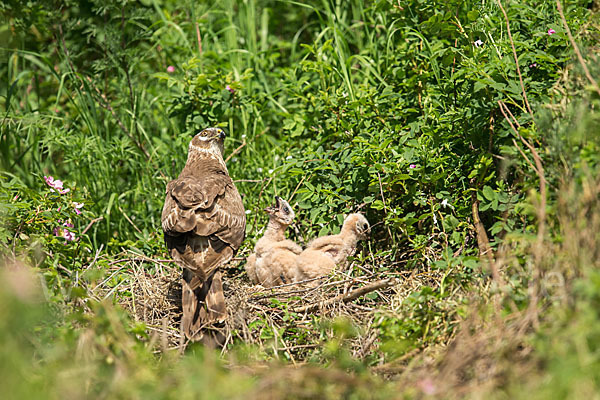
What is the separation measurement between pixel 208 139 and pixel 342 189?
123cm

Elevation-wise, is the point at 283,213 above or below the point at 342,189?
below

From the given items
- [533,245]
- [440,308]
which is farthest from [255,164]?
[533,245]

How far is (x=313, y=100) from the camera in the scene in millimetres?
5258

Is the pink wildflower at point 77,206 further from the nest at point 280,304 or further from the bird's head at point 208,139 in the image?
the bird's head at point 208,139

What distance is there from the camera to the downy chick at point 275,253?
4.64m

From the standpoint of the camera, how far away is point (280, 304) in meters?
4.12

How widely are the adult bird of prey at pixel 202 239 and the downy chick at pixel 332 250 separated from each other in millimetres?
572

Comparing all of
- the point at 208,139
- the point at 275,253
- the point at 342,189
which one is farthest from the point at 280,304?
the point at 208,139

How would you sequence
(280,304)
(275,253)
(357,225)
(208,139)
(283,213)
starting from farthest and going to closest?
1. (208,139)
2. (283,213)
3. (275,253)
4. (357,225)
5. (280,304)

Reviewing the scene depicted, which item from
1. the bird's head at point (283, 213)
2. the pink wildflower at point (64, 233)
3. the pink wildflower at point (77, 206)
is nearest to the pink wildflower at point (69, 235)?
the pink wildflower at point (64, 233)

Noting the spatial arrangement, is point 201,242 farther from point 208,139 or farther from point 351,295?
point 208,139

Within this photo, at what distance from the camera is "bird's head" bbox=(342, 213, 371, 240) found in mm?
4547

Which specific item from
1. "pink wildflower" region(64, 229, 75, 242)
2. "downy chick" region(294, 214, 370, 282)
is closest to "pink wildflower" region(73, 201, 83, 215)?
"pink wildflower" region(64, 229, 75, 242)

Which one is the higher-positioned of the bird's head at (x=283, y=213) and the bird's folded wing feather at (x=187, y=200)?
the bird's folded wing feather at (x=187, y=200)
